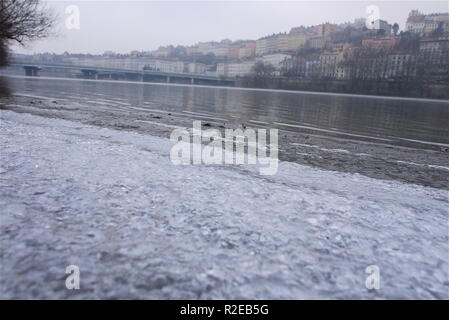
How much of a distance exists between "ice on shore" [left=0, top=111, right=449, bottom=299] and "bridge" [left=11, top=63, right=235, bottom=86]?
327 ft

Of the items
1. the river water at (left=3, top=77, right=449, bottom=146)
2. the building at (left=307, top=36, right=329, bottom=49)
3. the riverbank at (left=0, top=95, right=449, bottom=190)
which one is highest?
the building at (left=307, top=36, right=329, bottom=49)

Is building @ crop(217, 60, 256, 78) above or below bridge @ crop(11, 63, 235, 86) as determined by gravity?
above

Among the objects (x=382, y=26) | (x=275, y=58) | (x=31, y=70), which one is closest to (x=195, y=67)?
(x=275, y=58)

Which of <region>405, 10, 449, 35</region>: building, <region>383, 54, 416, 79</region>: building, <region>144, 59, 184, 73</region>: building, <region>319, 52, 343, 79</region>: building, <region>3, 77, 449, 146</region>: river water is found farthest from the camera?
<region>144, 59, 184, 73</region>: building

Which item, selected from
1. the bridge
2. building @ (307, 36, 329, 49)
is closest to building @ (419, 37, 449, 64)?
the bridge

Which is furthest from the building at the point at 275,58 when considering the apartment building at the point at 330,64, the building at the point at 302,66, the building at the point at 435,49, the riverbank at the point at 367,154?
the riverbank at the point at 367,154

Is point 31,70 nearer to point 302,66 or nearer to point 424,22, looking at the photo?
point 302,66

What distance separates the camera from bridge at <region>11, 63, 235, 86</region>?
9219 centimetres

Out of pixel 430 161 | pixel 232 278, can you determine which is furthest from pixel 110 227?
pixel 430 161

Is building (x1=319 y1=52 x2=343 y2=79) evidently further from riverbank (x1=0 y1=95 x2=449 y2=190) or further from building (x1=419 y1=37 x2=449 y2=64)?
riverbank (x1=0 y1=95 x2=449 y2=190)

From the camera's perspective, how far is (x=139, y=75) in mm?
108000

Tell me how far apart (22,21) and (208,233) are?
2804cm
